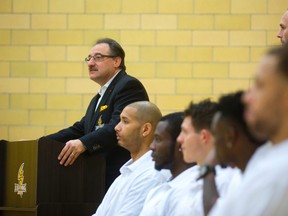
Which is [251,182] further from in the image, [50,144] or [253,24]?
[253,24]

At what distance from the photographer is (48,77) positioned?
850 centimetres

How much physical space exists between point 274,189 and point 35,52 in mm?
6625

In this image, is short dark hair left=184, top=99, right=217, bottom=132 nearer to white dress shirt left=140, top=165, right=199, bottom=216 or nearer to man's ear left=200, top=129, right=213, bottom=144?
man's ear left=200, top=129, right=213, bottom=144

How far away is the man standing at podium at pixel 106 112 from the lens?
5.38 metres

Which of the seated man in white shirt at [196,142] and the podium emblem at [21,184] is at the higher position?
the seated man in white shirt at [196,142]

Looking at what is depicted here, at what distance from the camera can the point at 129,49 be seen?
8.39 m

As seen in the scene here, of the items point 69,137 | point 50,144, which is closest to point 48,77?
point 69,137

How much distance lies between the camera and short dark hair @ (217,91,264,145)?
2818 mm

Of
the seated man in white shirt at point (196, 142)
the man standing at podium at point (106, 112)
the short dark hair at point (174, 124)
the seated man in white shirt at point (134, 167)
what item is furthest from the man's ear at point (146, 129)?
the seated man in white shirt at point (196, 142)

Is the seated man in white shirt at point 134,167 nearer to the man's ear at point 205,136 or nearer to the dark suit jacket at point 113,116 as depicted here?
the dark suit jacket at point 113,116

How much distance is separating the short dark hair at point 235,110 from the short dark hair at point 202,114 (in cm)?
70

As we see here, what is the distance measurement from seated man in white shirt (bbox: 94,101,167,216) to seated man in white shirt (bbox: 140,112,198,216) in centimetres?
43

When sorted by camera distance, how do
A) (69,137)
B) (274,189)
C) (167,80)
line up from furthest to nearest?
(167,80) < (69,137) < (274,189)

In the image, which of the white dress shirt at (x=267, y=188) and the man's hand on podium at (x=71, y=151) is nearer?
the white dress shirt at (x=267, y=188)
